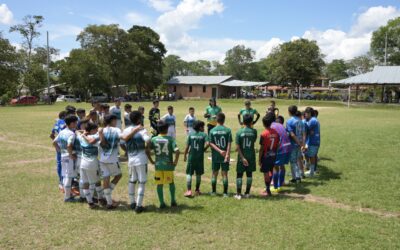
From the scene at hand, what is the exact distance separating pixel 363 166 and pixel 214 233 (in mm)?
6959

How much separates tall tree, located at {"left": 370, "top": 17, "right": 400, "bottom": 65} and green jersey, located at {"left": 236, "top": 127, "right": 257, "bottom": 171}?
73707mm

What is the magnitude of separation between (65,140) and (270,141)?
4.32 metres

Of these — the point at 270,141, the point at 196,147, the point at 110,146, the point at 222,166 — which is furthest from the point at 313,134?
the point at 110,146

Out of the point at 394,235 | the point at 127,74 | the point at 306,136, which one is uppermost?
the point at 127,74

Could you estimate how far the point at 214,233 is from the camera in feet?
18.8

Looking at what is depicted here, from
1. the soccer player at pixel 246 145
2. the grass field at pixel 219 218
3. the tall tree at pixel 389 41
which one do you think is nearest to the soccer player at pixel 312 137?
the grass field at pixel 219 218

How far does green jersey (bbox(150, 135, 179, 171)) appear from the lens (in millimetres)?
6598

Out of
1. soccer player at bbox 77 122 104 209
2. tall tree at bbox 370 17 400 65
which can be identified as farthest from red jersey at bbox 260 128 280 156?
tall tree at bbox 370 17 400 65

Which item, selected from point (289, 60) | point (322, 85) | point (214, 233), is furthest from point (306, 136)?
point (322, 85)

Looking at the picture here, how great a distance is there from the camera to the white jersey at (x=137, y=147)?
21.2ft

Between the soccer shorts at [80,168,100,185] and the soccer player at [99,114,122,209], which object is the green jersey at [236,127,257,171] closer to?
the soccer player at [99,114,122,209]

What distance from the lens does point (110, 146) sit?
6586 millimetres

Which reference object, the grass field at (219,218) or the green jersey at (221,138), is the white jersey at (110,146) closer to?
the grass field at (219,218)

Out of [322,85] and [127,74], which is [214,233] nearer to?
[127,74]
